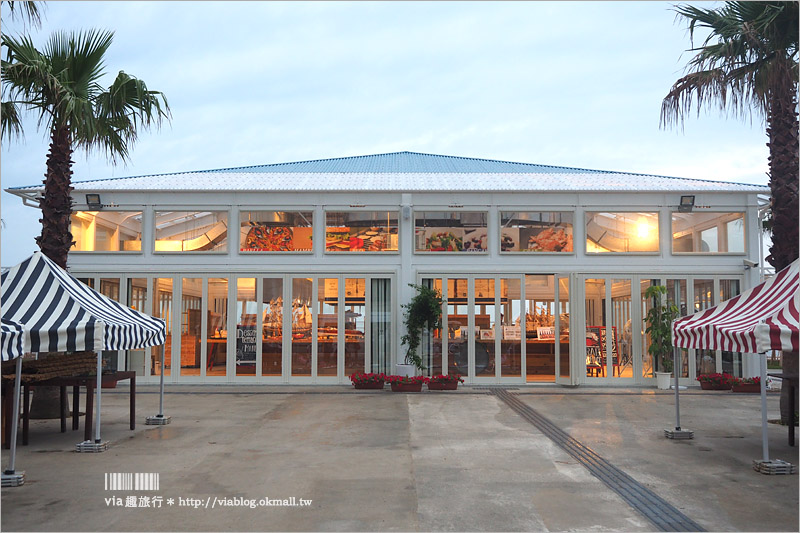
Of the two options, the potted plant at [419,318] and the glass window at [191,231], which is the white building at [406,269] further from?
the potted plant at [419,318]

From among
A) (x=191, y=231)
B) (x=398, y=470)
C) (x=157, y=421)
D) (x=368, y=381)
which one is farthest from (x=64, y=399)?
(x=191, y=231)

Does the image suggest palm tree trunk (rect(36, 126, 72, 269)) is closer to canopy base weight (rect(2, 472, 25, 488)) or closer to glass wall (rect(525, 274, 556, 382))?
canopy base weight (rect(2, 472, 25, 488))

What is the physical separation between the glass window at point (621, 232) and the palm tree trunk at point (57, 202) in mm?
11294

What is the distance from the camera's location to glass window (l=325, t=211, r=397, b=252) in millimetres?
16812

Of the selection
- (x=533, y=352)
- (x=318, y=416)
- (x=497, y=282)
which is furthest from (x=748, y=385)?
(x=318, y=416)

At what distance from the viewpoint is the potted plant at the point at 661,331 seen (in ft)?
51.4

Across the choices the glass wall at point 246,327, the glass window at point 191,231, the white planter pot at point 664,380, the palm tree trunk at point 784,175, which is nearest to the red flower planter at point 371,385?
the glass wall at point 246,327

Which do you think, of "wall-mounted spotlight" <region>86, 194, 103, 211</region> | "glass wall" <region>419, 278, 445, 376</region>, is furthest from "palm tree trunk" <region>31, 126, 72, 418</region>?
"glass wall" <region>419, 278, 445, 376</region>

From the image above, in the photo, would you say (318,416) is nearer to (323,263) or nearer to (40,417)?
(40,417)

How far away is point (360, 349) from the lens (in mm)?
16469

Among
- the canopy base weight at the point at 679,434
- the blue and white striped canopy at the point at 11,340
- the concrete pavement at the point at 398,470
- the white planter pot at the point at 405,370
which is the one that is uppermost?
the blue and white striped canopy at the point at 11,340

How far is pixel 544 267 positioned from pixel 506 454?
897cm

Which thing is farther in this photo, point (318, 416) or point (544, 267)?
point (544, 267)

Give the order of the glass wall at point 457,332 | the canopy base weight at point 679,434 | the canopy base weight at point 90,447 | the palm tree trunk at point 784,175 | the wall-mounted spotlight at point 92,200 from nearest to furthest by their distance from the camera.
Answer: the canopy base weight at point 90,447
the canopy base weight at point 679,434
the palm tree trunk at point 784,175
the glass wall at point 457,332
the wall-mounted spotlight at point 92,200
